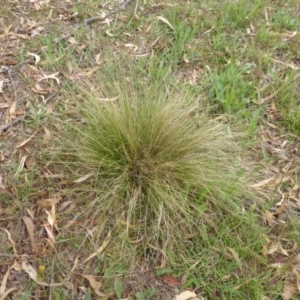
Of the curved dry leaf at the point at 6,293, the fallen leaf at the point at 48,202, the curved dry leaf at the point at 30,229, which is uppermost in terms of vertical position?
the fallen leaf at the point at 48,202

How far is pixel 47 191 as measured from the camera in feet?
6.08

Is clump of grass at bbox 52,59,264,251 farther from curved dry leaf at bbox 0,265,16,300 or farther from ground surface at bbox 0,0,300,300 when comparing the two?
curved dry leaf at bbox 0,265,16,300

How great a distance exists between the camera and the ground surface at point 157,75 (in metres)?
1.64

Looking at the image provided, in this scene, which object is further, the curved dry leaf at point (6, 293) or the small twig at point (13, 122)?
the small twig at point (13, 122)

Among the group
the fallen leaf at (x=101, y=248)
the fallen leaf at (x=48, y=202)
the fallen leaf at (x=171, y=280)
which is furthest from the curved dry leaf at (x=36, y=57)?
the fallen leaf at (x=171, y=280)

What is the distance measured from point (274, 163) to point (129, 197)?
853 mm

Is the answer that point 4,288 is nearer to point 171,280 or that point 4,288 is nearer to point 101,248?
A: point 101,248

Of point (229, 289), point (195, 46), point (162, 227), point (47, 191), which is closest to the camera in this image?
point (229, 289)

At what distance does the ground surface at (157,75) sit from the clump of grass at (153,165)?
0.13 m

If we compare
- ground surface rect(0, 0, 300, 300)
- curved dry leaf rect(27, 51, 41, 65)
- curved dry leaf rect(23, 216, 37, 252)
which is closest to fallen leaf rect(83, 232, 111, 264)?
ground surface rect(0, 0, 300, 300)

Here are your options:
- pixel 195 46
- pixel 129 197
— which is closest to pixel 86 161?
pixel 129 197

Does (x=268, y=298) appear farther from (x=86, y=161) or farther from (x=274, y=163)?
(x=86, y=161)

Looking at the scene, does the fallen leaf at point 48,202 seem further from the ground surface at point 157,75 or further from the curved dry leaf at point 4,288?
the curved dry leaf at point 4,288

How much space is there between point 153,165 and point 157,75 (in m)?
0.74
